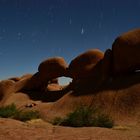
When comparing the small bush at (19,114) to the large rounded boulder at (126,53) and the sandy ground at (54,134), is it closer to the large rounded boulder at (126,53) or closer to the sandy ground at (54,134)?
the large rounded boulder at (126,53)

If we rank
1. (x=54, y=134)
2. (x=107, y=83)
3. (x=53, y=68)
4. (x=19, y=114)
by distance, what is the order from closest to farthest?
(x=54, y=134) < (x=19, y=114) < (x=107, y=83) < (x=53, y=68)

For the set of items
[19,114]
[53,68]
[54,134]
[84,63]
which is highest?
[53,68]

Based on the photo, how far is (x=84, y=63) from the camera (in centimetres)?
3441

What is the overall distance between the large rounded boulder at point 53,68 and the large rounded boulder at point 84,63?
1.96 metres

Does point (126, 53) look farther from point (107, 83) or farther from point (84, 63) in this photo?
point (84, 63)

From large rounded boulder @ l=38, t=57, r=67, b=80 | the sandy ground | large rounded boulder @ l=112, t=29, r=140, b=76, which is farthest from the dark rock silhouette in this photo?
the sandy ground

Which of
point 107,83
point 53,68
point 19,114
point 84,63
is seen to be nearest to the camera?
point 19,114

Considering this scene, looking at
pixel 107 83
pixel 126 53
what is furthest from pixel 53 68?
pixel 126 53

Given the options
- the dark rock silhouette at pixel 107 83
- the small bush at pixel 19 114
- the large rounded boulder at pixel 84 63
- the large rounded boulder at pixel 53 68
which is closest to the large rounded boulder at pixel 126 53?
the dark rock silhouette at pixel 107 83

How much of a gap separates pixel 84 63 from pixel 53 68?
21.4ft

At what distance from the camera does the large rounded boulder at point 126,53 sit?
27028 mm

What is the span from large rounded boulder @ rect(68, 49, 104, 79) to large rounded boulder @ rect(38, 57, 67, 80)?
196cm

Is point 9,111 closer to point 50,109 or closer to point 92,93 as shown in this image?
point 50,109

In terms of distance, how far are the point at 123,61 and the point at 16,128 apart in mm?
19214
